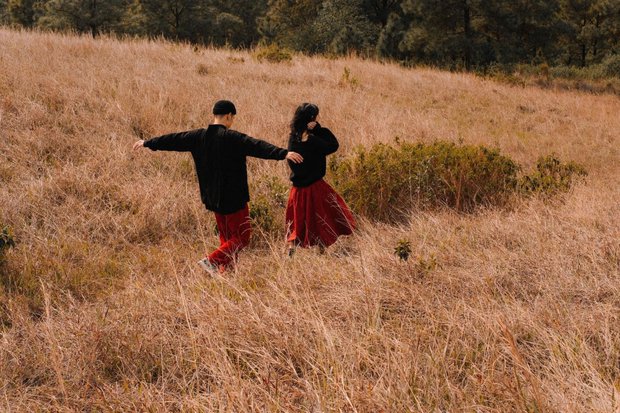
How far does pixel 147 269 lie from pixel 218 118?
5.21 feet

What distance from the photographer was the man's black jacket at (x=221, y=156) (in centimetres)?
390

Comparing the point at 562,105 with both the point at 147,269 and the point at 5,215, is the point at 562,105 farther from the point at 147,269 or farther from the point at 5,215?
the point at 5,215

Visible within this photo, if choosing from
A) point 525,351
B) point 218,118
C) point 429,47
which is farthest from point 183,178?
point 429,47

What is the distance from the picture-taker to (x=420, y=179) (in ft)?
18.8

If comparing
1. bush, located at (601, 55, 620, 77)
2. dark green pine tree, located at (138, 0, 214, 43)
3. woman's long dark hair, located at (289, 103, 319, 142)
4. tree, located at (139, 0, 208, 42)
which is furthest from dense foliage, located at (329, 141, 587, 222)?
dark green pine tree, located at (138, 0, 214, 43)

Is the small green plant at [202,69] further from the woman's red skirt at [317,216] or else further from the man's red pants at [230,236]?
the man's red pants at [230,236]

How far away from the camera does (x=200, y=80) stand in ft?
32.0

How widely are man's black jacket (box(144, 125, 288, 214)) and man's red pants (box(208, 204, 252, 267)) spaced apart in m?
0.12

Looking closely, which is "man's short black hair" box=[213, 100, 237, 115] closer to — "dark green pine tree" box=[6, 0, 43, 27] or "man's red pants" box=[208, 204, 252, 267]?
"man's red pants" box=[208, 204, 252, 267]

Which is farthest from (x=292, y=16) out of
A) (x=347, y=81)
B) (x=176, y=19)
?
(x=347, y=81)

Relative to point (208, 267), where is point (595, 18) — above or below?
above

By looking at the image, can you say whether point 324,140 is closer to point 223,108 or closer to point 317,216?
point 317,216

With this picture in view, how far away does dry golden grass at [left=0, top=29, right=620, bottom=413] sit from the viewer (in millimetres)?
2281

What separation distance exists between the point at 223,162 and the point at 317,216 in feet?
3.69
